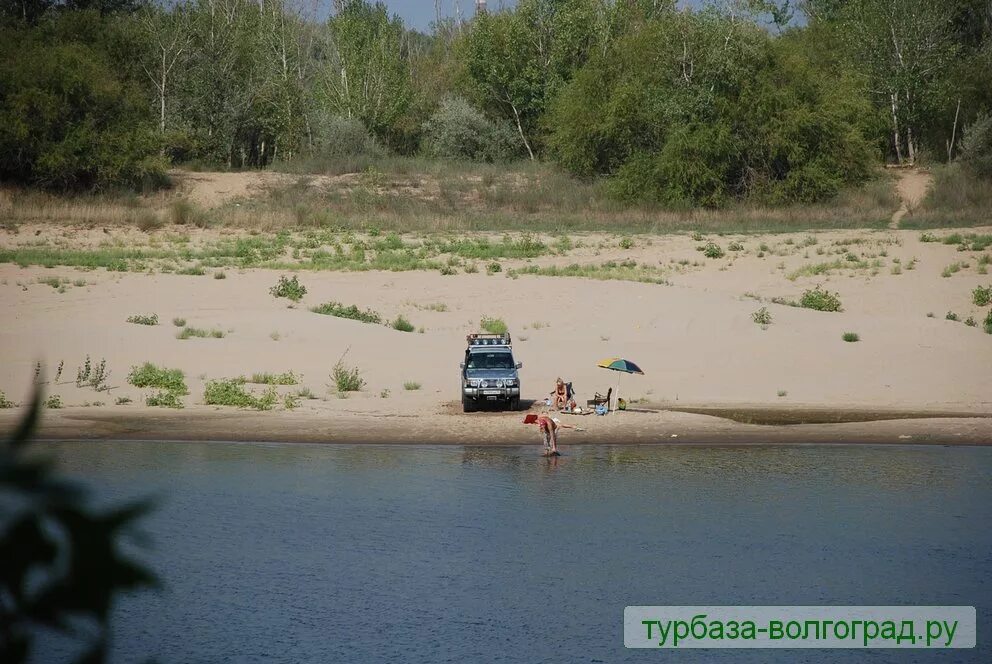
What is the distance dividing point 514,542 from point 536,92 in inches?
2324

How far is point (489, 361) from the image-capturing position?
75.9 feet

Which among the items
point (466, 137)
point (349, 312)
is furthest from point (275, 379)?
point (466, 137)

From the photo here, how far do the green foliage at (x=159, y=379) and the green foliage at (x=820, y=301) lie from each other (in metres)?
19.0

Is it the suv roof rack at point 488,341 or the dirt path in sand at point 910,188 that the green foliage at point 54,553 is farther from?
the dirt path in sand at point 910,188

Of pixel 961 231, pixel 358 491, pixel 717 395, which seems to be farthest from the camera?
pixel 961 231

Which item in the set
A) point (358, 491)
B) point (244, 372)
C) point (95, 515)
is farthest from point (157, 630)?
point (244, 372)

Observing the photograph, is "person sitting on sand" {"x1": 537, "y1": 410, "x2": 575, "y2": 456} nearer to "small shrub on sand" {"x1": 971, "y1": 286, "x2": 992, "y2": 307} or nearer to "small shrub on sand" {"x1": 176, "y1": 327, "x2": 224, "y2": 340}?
"small shrub on sand" {"x1": 176, "y1": 327, "x2": 224, "y2": 340}

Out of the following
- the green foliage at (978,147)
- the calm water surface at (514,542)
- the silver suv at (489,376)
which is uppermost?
the green foliage at (978,147)

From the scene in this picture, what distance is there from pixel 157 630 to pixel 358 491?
5567 millimetres

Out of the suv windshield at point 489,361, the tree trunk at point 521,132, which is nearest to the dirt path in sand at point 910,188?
the tree trunk at point 521,132

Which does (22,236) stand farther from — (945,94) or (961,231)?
(945,94)

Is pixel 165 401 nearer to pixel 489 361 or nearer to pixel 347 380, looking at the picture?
pixel 347 380

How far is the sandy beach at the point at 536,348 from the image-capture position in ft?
74.6

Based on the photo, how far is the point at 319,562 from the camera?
14.9 m
